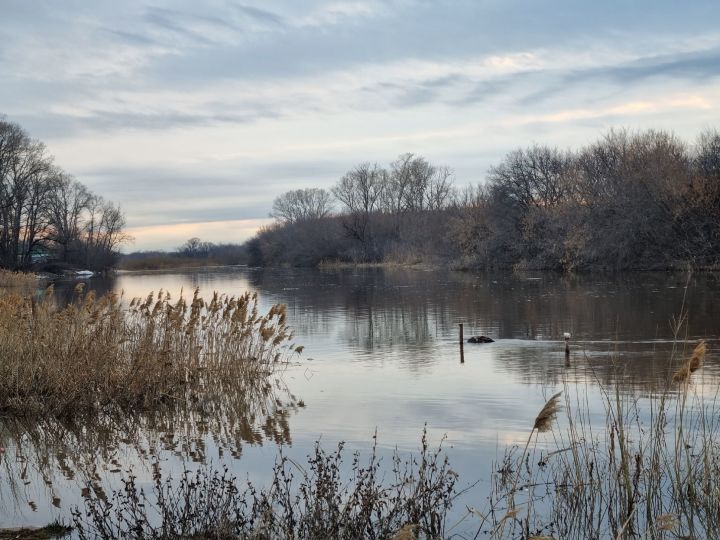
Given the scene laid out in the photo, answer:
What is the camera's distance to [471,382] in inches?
574

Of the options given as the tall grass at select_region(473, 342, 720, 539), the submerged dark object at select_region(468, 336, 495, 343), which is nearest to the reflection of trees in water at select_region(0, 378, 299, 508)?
the tall grass at select_region(473, 342, 720, 539)

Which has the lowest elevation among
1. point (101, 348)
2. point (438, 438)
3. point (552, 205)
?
point (438, 438)

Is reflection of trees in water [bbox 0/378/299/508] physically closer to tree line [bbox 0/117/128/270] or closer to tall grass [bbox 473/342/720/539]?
tall grass [bbox 473/342/720/539]

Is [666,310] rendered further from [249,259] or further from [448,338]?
[249,259]

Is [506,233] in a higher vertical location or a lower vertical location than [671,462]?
higher

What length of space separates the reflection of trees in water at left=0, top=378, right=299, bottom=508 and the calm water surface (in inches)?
1.1

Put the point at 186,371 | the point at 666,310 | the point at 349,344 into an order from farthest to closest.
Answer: the point at 666,310 < the point at 349,344 < the point at 186,371

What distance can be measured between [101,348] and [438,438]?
5677 millimetres

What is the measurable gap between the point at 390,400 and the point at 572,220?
4782 cm

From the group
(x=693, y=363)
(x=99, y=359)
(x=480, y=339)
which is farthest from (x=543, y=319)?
(x=693, y=363)

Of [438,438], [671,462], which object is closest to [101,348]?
[438,438]

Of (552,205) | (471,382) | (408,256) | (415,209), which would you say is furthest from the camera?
(415,209)

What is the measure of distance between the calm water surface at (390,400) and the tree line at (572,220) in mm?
23787

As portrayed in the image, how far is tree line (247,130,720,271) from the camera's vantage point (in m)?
49.8
